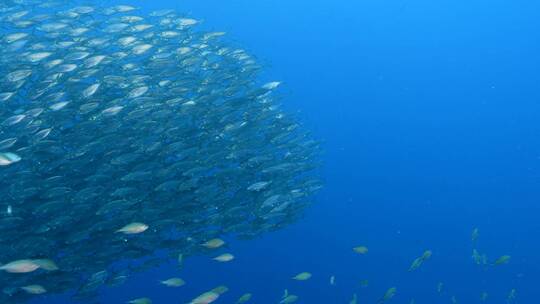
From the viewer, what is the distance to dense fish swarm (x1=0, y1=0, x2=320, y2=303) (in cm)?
718

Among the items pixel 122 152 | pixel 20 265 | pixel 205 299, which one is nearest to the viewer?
pixel 20 265

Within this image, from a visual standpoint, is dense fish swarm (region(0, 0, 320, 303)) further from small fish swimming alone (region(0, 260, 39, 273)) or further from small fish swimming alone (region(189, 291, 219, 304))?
small fish swimming alone (region(189, 291, 219, 304))

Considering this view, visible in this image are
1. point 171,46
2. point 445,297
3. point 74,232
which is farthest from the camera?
point 445,297

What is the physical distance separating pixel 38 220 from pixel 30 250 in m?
0.51

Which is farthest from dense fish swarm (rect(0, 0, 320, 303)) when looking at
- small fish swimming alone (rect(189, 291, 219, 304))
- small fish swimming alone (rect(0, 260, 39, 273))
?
small fish swimming alone (rect(189, 291, 219, 304))

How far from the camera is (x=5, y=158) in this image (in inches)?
232

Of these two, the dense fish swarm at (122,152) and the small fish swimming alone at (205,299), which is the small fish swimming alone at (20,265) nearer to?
the dense fish swarm at (122,152)

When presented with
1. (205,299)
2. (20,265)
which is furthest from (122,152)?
(205,299)

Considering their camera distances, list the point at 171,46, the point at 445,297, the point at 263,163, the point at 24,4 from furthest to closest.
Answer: the point at 445,297, the point at 24,4, the point at 171,46, the point at 263,163

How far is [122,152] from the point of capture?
7613 millimetres

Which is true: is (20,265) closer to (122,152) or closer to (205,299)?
(122,152)

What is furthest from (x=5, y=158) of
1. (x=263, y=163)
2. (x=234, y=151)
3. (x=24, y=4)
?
(x=24, y=4)

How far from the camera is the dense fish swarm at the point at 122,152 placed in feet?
23.6

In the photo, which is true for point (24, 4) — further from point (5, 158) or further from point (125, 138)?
point (5, 158)
